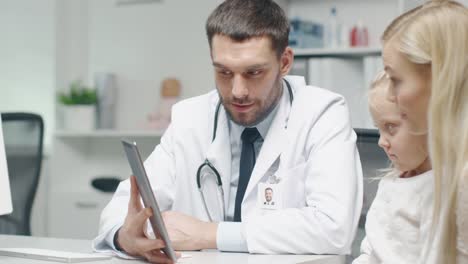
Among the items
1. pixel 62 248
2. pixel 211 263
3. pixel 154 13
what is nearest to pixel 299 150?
pixel 211 263

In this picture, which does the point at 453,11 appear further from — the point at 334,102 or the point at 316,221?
the point at 334,102

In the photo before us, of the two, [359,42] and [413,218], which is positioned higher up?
[359,42]

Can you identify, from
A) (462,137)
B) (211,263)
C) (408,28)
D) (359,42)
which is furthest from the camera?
(359,42)

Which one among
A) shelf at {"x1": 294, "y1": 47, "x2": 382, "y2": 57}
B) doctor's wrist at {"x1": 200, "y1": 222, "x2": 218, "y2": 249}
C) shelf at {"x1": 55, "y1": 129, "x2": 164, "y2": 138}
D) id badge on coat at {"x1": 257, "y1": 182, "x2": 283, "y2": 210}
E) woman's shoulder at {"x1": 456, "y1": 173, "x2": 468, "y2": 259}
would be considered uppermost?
shelf at {"x1": 294, "y1": 47, "x2": 382, "y2": 57}

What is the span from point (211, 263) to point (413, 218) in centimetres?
43

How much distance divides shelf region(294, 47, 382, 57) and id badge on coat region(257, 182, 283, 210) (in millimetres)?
1834

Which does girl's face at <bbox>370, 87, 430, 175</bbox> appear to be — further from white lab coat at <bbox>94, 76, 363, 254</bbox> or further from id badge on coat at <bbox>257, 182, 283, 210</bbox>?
id badge on coat at <bbox>257, 182, 283, 210</bbox>

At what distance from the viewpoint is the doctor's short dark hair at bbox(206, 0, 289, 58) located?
192cm

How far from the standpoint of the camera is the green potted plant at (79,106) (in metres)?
4.44

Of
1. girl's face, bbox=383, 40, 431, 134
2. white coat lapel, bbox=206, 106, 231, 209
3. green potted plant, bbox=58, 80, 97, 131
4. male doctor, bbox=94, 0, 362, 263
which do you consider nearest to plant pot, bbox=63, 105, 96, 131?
green potted plant, bbox=58, 80, 97, 131

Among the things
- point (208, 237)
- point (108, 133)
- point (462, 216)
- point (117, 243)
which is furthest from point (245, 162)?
point (108, 133)

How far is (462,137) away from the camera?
1109mm

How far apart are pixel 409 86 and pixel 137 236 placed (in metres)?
0.70

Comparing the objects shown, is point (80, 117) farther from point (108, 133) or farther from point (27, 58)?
point (27, 58)
